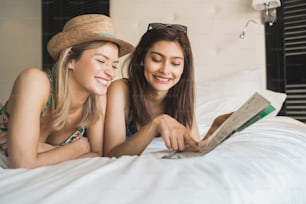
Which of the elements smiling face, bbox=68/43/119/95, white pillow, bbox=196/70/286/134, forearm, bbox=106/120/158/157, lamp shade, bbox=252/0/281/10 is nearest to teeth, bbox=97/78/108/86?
smiling face, bbox=68/43/119/95

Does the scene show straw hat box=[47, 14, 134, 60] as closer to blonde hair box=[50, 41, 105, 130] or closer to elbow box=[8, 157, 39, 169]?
blonde hair box=[50, 41, 105, 130]

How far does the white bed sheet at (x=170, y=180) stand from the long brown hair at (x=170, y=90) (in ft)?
0.81

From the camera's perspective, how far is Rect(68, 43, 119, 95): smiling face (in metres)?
0.56

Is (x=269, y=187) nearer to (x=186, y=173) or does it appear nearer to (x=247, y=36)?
(x=186, y=173)

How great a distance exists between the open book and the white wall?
379 mm

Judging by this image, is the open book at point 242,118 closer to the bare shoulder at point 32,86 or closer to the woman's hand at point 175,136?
the woman's hand at point 175,136

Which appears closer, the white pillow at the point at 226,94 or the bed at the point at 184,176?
the bed at the point at 184,176

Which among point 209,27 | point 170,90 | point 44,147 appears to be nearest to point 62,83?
point 44,147

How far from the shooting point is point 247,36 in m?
0.99

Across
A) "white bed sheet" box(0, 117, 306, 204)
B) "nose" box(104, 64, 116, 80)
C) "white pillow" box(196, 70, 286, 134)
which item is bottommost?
"white bed sheet" box(0, 117, 306, 204)

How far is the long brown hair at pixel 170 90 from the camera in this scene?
0.71 meters

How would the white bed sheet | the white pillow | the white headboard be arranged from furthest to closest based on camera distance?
the white pillow < the white headboard < the white bed sheet

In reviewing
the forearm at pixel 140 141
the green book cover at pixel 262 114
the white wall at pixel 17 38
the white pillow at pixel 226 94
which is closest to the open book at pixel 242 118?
the green book cover at pixel 262 114

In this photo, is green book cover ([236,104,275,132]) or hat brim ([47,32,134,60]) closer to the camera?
green book cover ([236,104,275,132])
